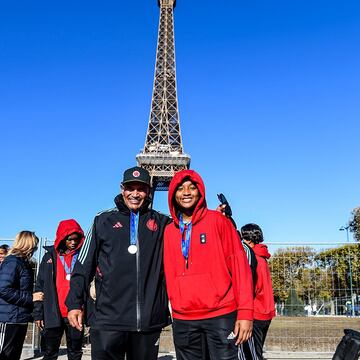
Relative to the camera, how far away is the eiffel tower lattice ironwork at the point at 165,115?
4950cm

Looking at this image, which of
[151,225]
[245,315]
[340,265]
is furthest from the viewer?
[340,265]

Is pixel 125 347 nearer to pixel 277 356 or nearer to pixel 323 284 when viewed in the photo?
pixel 277 356

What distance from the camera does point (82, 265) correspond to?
10.7 ft

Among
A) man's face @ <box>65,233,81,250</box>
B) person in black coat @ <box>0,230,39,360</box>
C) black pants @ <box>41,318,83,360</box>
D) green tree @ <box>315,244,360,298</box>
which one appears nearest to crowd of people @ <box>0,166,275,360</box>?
person in black coat @ <box>0,230,39,360</box>

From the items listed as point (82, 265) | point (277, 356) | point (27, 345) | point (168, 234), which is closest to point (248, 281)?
point (168, 234)

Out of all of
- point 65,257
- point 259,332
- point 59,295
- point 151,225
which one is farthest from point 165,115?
point 151,225

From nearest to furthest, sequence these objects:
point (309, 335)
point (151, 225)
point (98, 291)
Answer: point (98, 291), point (151, 225), point (309, 335)

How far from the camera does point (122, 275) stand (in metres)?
3.15

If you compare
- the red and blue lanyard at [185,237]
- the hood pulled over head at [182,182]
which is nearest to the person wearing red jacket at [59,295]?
the hood pulled over head at [182,182]

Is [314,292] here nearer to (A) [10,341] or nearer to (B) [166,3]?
(A) [10,341]

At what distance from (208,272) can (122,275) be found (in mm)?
609

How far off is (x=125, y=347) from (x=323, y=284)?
19.2 ft

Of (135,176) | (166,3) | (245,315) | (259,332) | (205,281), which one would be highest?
(166,3)

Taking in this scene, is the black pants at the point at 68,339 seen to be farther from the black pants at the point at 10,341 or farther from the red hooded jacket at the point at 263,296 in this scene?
the red hooded jacket at the point at 263,296
